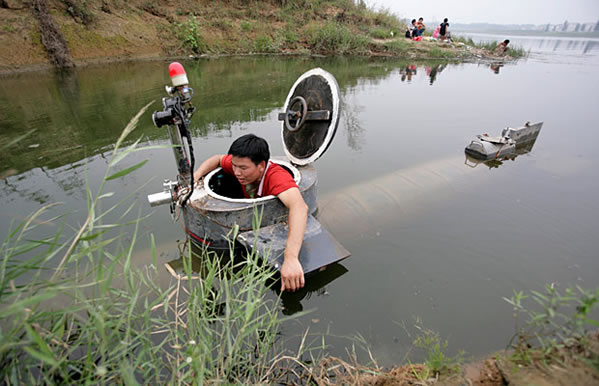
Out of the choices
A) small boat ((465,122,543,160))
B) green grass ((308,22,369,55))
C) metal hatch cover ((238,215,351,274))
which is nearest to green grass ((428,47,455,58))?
green grass ((308,22,369,55))

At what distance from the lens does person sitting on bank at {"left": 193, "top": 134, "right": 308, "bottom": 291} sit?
2.15 m

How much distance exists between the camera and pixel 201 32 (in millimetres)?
14109

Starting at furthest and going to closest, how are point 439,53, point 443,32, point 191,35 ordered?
point 443,32 < point 439,53 < point 191,35

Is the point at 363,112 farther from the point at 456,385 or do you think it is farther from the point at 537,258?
the point at 456,385

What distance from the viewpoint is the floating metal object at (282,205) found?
2410 mm

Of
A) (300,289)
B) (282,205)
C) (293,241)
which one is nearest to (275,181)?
(282,205)

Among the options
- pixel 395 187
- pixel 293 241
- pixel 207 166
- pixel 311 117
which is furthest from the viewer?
pixel 395 187

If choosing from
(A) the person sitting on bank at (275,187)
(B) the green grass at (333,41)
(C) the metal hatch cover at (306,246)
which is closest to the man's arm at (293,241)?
(A) the person sitting on bank at (275,187)

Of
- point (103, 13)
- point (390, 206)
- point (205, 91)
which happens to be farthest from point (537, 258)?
point (103, 13)

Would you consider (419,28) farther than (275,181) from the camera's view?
Yes

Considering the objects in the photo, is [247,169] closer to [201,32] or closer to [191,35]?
[191,35]

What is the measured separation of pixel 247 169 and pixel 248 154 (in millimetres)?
149

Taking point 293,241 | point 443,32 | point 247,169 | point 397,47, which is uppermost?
point 443,32

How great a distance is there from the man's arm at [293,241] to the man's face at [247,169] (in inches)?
11.6
